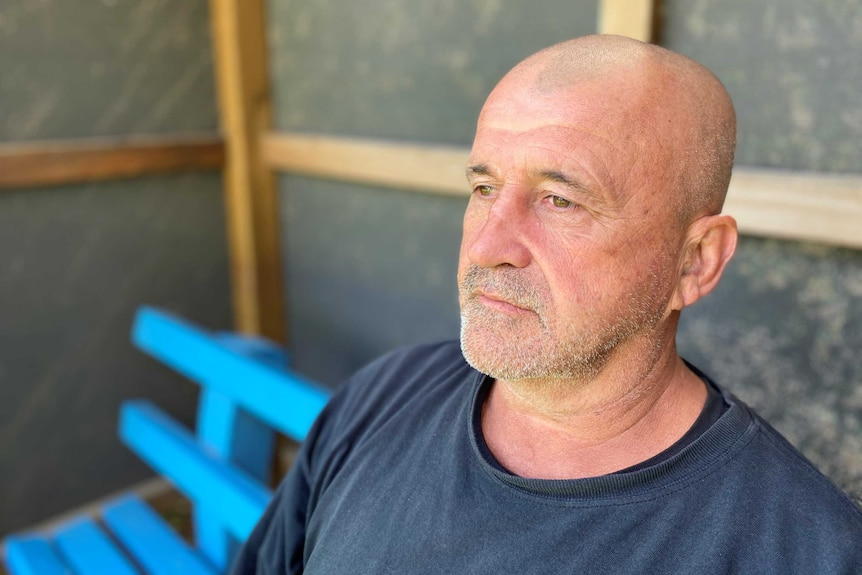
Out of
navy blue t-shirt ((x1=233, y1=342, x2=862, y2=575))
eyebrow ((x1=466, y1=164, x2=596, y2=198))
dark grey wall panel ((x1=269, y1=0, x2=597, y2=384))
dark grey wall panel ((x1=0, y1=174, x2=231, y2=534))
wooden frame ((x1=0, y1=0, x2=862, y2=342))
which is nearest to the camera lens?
navy blue t-shirt ((x1=233, y1=342, x2=862, y2=575))

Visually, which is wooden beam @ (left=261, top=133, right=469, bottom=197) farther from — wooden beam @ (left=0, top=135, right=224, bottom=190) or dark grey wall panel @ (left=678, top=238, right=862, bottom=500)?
dark grey wall panel @ (left=678, top=238, right=862, bottom=500)

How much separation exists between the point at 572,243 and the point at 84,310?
2.17 m

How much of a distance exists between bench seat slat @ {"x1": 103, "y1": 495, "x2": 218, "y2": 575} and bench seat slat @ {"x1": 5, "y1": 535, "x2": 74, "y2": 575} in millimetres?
166

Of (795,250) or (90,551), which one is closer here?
(795,250)

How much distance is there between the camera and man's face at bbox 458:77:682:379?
1.09 m

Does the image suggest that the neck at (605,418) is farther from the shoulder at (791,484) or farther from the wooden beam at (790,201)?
the wooden beam at (790,201)

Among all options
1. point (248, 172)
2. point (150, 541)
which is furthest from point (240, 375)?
point (248, 172)

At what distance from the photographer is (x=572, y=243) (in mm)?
1104

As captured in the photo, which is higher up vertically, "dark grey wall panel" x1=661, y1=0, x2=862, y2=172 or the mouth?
"dark grey wall panel" x1=661, y1=0, x2=862, y2=172

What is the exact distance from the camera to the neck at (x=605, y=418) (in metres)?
1.14

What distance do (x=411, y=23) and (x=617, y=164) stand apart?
58.8 inches

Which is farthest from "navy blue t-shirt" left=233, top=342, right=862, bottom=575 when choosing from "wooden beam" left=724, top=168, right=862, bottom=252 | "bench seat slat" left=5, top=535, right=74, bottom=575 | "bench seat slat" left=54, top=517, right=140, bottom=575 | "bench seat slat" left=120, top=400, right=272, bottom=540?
"bench seat slat" left=5, top=535, right=74, bottom=575

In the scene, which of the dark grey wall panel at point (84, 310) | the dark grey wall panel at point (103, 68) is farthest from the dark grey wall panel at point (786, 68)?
the dark grey wall panel at point (84, 310)

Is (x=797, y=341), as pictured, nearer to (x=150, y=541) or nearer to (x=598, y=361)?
(x=598, y=361)
